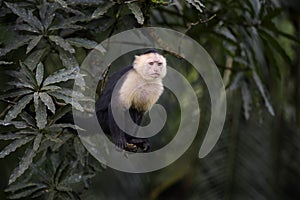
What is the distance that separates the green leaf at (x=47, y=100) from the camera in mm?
1718

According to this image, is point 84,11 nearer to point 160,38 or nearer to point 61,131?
point 160,38

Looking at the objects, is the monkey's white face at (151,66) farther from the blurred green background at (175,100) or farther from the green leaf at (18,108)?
the green leaf at (18,108)

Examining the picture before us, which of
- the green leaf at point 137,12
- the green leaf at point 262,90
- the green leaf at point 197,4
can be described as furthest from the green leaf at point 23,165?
the green leaf at point 262,90

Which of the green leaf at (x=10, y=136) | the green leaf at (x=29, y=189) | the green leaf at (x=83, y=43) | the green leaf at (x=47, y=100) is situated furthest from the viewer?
the green leaf at (x=29, y=189)

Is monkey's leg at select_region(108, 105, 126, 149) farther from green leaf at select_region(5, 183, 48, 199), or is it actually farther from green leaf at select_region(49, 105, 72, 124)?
green leaf at select_region(5, 183, 48, 199)

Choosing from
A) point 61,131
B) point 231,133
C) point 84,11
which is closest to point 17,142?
point 61,131

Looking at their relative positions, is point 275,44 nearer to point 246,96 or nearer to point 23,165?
point 246,96

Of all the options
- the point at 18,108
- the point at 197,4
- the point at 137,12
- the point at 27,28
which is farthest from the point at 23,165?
the point at 197,4

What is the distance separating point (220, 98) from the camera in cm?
256

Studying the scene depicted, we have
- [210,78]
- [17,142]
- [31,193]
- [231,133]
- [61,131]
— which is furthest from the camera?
[231,133]

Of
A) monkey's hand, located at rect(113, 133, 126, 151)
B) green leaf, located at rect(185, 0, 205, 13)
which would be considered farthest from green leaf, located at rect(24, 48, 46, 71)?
green leaf, located at rect(185, 0, 205, 13)

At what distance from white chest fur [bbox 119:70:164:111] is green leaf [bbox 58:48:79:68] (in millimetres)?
173

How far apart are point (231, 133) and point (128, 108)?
4.90ft

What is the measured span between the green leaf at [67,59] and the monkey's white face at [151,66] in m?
0.22
